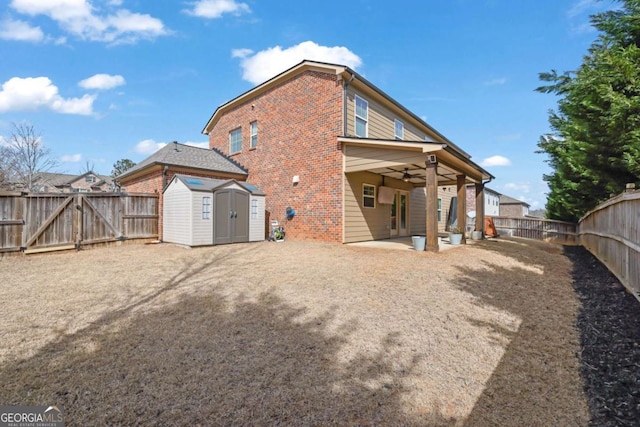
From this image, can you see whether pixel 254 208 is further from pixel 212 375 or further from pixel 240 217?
pixel 212 375

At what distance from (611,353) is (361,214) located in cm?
863

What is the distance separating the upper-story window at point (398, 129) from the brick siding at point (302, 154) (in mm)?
4162

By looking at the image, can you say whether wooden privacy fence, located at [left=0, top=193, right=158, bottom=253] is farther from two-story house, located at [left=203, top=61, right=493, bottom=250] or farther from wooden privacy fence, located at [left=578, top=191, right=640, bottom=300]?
wooden privacy fence, located at [left=578, top=191, right=640, bottom=300]

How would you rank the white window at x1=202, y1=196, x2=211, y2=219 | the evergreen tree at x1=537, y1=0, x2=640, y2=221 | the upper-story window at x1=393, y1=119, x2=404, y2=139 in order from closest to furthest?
the evergreen tree at x1=537, y1=0, x2=640, y2=221 < the white window at x1=202, y1=196, x2=211, y2=219 < the upper-story window at x1=393, y1=119, x2=404, y2=139

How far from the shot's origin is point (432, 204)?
27.3 feet

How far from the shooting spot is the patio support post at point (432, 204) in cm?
821

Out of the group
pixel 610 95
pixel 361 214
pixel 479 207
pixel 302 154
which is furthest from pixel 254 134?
pixel 610 95

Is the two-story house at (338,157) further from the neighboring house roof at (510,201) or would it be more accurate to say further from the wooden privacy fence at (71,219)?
the neighboring house roof at (510,201)

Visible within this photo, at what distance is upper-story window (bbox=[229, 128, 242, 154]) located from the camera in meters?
15.1

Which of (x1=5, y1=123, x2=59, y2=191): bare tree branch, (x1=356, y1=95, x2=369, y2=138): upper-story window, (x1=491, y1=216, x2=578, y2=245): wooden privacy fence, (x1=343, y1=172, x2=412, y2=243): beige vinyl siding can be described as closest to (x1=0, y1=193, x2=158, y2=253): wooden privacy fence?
(x1=343, y1=172, x2=412, y2=243): beige vinyl siding

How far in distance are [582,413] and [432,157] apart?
6817mm

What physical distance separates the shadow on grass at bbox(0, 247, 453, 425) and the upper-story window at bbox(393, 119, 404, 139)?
11.6 meters

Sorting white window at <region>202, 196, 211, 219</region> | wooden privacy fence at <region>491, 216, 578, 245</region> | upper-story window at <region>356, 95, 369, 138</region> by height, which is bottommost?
wooden privacy fence at <region>491, 216, 578, 245</region>

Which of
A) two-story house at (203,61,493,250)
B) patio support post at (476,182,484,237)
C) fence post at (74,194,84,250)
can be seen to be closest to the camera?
fence post at (74,194,84,250)
